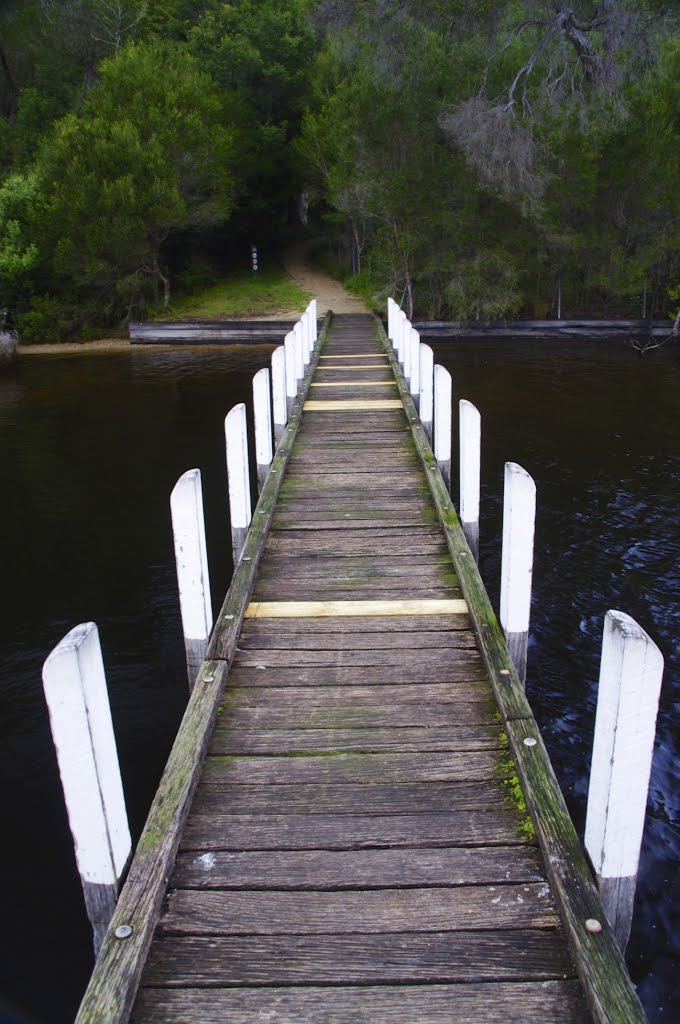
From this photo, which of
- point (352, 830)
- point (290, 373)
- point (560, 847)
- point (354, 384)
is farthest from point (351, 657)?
point (354, 384)

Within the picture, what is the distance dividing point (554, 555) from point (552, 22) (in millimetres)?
15455

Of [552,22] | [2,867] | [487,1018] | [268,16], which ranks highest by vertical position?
[268,16]

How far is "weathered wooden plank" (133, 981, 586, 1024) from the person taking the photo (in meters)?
2.45

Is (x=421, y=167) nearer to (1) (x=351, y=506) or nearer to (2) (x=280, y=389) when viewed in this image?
(2) (x=280, y=389)

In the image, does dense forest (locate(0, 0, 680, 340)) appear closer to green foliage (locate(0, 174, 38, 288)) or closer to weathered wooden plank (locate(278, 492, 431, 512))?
green foliage (locate(0, 174, 38, 288))

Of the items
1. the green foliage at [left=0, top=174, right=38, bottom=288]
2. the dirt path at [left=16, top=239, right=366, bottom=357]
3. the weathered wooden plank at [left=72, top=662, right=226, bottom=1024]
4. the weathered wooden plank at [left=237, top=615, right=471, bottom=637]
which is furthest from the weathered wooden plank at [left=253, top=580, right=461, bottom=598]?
the green foliage at [left=0, top=174, right=38, bottom=288]

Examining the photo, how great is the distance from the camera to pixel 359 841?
3.18 meters

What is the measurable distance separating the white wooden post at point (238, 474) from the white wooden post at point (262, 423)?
4.62 feet

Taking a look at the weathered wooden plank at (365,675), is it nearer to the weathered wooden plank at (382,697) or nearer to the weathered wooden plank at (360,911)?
the weathered wooden plank at (382,697)

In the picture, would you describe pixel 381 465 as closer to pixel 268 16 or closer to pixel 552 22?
pixel 552 22

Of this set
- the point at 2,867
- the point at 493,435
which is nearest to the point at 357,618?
the point at 2,867

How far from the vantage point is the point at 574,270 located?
2683 centimetres

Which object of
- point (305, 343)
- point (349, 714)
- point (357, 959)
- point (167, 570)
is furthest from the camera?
point (305, 343)

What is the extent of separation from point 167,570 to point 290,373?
3346mm
